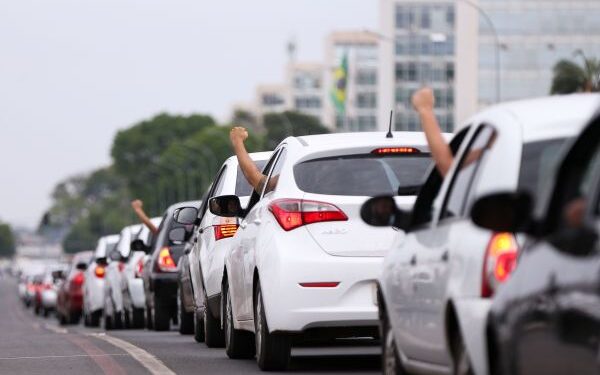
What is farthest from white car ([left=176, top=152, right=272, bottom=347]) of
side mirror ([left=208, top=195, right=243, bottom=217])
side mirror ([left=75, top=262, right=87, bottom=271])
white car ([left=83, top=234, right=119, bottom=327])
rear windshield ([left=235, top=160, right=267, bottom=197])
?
side mirror ([left=75, top=262, right=87, bottom=271])

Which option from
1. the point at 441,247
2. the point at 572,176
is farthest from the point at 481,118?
the point at 572,176

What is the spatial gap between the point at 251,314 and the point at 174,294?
11714 mm

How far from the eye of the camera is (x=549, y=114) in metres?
8.23

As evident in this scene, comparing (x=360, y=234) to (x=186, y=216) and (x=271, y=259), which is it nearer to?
(x=271, y=259)

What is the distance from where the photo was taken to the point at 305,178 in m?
13.0

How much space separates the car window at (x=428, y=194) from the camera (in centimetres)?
939

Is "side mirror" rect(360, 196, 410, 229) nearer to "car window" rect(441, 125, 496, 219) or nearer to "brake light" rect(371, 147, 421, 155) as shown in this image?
"car window" rect(441, 125, 496, 219)

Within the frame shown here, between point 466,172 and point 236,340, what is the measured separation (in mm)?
7137

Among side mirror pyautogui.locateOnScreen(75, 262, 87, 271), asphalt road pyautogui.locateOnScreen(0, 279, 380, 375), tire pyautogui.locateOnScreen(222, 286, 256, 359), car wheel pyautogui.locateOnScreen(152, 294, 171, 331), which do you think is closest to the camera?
asphalt road pyautogui.locateOnScreen(0, 279, 380, 375)

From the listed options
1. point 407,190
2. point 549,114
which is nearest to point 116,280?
point 407,190

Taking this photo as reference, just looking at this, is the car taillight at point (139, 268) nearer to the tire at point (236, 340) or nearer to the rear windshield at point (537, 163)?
the tire at point (236, 340)

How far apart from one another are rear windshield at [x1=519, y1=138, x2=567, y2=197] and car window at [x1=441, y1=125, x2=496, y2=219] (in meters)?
0.18

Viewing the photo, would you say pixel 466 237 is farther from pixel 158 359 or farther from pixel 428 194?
pixel 158 359

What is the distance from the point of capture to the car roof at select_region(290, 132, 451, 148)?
42.9ft
